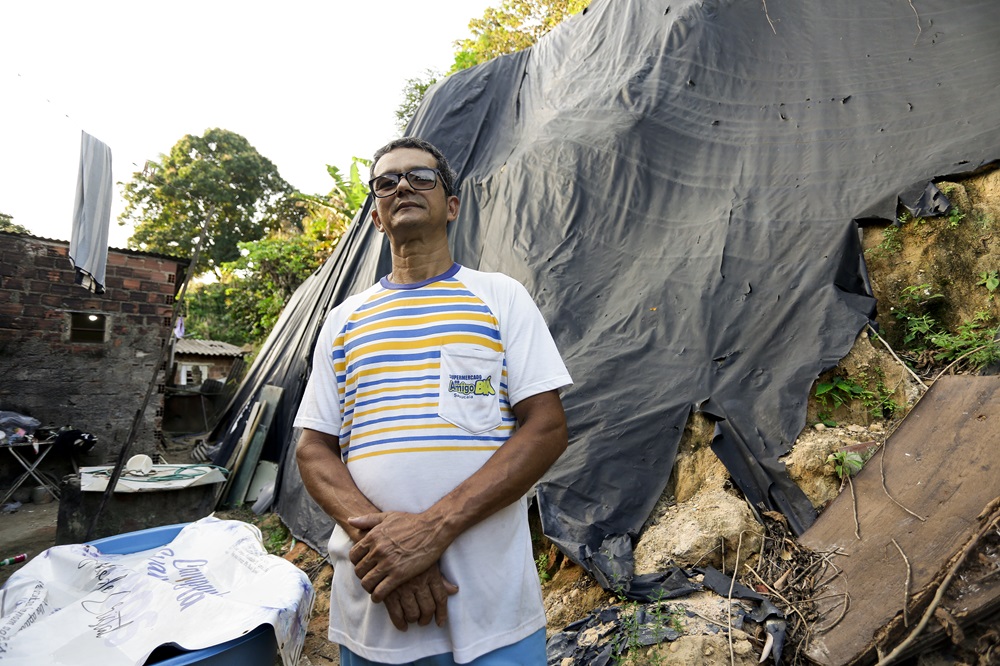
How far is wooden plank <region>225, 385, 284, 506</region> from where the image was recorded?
18.9 feet

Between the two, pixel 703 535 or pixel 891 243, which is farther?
pixel 891 243

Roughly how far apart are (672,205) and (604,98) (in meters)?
1.26

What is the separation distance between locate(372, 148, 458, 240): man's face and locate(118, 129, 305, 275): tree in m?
21.1

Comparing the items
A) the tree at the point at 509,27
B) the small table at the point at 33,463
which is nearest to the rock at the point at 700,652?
the small table at the point at 33,463

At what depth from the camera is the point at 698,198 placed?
405cm

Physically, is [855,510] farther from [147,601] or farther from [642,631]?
[147,601]

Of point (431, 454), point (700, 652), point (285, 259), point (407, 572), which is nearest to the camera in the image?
point (407, 572)

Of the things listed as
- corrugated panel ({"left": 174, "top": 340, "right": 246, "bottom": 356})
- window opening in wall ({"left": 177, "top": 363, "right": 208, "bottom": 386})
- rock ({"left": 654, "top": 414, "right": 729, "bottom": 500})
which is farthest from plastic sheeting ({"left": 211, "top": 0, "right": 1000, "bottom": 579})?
window opening in wall ({"left": 177, "top": 363, "right": 208, "bottom": 386})

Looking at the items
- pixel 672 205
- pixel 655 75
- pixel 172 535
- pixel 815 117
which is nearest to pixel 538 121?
pixel 655 75

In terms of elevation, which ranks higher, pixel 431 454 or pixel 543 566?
pixel 431 454

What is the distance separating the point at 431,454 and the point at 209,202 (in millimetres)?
23073

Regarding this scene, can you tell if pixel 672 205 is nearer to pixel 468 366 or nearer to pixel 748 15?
pixel 748 15

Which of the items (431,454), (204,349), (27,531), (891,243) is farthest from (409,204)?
(204,349)

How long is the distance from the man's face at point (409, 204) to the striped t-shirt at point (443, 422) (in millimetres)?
150
